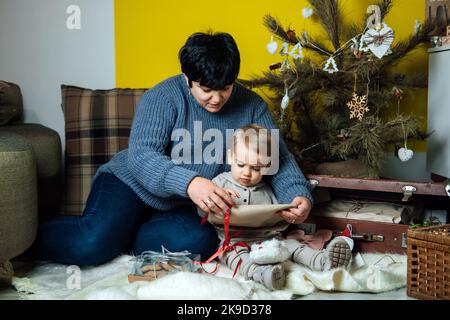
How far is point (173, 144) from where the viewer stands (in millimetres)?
1527

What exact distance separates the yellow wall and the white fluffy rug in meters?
0.71

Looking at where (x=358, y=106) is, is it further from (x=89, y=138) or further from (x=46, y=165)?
(x=46, y=165)

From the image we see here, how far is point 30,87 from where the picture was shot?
2.28m

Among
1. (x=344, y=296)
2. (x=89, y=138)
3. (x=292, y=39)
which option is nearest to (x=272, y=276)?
(x=344, y=296)

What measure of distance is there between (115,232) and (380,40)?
38.7 inches

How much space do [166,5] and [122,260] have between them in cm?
110

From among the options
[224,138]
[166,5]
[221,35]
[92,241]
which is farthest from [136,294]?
[166,5]

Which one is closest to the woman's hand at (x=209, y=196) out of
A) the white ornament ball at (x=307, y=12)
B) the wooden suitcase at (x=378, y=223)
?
the wooden suitcase at (x=378, y=223)

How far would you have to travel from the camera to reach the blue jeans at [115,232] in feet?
4.90

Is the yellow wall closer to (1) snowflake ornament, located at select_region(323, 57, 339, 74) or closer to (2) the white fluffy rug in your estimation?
(1) snowflake ornament, located at select_region(323, 57, 339, 74)

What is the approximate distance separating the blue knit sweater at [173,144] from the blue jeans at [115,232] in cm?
5

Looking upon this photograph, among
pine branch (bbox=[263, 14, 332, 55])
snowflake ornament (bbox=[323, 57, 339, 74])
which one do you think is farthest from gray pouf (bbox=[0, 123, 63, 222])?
snowflake ornament (bbox=[323, 57, 339, 74])

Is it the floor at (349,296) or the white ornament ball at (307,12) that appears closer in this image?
the floor at (349,296)

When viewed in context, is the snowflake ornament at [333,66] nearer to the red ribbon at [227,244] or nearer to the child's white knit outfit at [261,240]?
the child's white knit outfit at [261,240]
